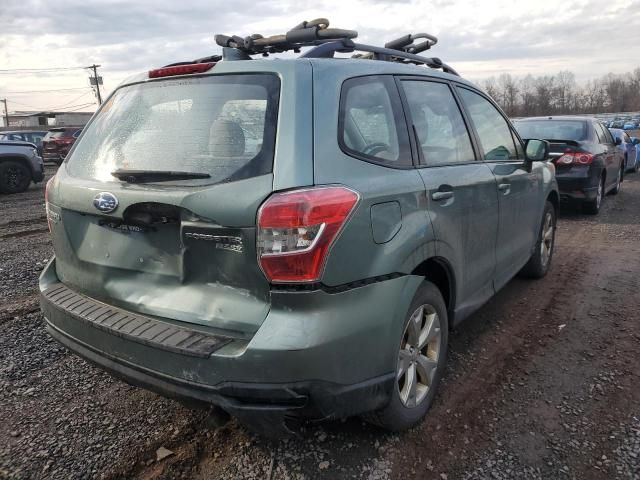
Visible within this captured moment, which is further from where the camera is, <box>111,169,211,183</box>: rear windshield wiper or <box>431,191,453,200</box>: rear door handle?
<box>431,191,453,200</box>: rear door handle

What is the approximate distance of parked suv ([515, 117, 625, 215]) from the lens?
324 inches

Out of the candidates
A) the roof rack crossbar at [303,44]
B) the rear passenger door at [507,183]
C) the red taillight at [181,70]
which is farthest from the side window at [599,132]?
the red taillight at [181,70]

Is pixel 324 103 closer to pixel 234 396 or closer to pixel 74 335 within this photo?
pixel 234 396

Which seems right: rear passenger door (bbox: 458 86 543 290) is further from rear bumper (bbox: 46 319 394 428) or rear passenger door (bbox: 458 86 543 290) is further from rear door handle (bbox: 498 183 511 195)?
rear bumper (bbox: 46 319 394 428)

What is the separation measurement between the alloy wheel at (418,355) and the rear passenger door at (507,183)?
3.72 feet

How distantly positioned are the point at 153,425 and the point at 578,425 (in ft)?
7.29

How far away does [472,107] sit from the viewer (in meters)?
3.61

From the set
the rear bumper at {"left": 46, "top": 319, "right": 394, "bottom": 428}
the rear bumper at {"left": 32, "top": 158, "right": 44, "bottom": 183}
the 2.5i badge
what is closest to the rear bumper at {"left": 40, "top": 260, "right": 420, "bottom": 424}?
the rear bumper at {"left": 46, "top": 319, "right": 394, "bottom": 428}

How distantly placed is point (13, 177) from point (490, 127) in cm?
1236

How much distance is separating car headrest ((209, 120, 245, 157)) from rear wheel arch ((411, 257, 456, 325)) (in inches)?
41.2

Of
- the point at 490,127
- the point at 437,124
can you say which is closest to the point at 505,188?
the point at 490,127

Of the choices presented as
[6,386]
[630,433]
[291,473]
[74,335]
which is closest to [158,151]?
[74,335]

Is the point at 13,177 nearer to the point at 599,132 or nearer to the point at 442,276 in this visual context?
the point at 442,276

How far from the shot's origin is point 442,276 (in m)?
2.91
